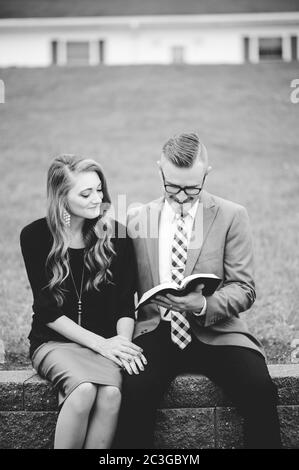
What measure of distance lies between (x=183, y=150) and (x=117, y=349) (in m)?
1.02

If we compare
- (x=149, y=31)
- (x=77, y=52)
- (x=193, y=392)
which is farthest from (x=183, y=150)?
(x=77, y=52)

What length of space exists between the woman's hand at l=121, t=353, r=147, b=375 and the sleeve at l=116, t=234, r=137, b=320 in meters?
0.31

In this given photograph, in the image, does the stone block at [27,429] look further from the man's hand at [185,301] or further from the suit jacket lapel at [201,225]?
the suit jacket lapel at [201,225]

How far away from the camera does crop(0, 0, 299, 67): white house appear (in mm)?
16781

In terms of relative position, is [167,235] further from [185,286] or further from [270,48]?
[270,48]

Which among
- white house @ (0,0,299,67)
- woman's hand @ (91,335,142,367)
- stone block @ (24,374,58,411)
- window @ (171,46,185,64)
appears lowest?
stone block @ (24,374,58,411)

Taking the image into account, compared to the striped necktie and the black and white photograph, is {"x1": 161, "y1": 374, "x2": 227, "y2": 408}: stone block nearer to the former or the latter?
the black and white photograph

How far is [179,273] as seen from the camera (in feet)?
10.6

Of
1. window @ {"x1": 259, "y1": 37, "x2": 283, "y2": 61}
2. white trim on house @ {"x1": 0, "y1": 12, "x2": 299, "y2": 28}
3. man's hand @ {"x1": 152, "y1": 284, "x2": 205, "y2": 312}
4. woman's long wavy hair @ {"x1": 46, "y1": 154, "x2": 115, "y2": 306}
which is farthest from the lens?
window @ {"x1": 259, "y1": 37, "x2": 283, "y2": 61}

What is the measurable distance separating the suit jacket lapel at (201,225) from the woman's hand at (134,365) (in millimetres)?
496

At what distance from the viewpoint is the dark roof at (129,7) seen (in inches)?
661

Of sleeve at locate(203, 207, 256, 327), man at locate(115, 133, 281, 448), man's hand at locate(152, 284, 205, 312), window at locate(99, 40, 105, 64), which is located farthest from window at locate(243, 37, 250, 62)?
man's hand at locate(152, 284, 205, 312)

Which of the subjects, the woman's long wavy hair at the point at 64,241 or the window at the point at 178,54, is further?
the window at the point at 178,54

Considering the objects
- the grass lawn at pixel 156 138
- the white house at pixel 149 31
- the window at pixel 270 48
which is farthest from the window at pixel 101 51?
the grass lawn at pixel 156 138
